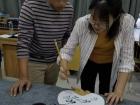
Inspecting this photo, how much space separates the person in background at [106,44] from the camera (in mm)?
1100

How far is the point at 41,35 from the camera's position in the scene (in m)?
1.46

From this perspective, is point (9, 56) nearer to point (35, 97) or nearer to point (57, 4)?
point (57, 4)

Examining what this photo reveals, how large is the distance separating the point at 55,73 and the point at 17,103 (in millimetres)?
607

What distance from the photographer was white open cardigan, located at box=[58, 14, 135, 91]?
123 centimetres

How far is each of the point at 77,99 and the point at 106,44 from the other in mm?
390

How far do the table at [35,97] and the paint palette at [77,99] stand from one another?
33mm

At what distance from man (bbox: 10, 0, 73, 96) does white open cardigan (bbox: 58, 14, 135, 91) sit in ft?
0.68

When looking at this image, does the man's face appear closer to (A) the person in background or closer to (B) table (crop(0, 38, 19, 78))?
(A) the person in background

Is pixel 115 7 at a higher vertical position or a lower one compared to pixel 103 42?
higher

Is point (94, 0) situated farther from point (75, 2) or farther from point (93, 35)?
point (75, 2)

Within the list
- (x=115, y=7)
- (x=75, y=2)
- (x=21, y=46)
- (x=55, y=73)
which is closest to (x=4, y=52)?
(x=75, y=2)

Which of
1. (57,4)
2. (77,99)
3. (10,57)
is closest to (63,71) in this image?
(77,99)

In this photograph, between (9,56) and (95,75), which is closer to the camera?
(95,75)

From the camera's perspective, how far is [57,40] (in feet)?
5.03
